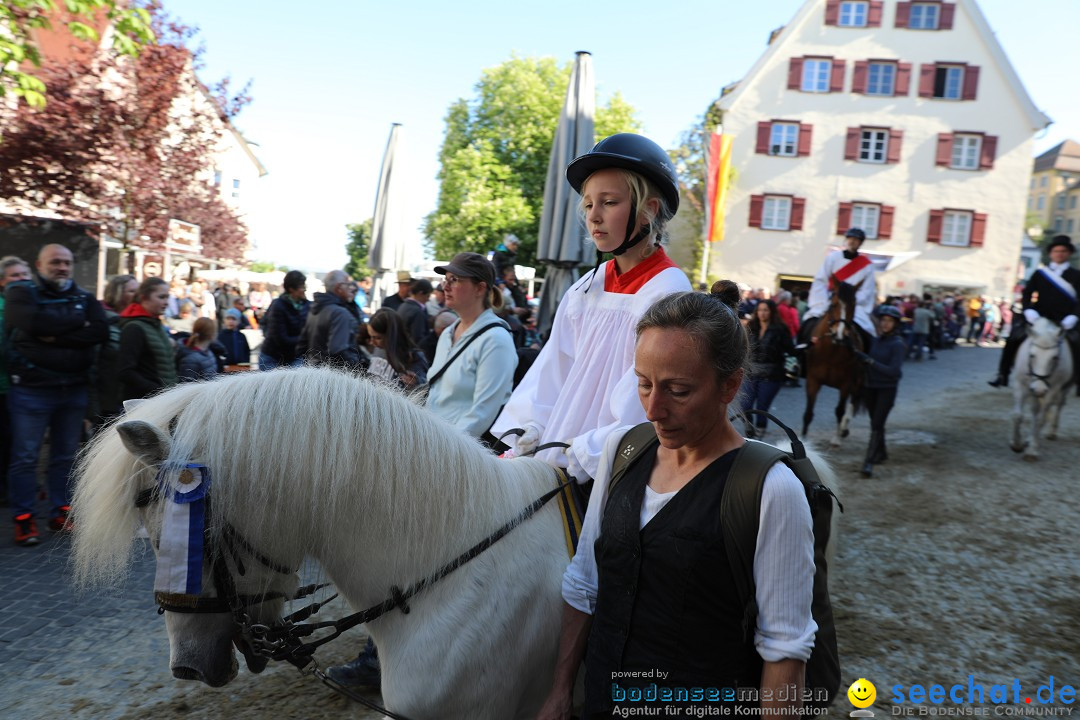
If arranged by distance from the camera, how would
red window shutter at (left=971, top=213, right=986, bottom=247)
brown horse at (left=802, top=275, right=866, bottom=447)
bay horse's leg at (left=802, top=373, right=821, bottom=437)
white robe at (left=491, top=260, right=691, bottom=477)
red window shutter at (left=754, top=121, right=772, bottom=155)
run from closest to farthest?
1. white robe at (left=491, top=260, right=691, bottom=477)
2. brown horse at (left=802, top=275, right=866, bottom=447)
3. bay horse's leg at (left=802, top=373, right=821, bottom=437)
4. red window shutter at (left=971, top=213, right=986, bottom=247)
5. red window shutter at (left=754, top=121, right=772, bottom=155)

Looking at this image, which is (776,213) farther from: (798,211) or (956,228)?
(956,228)

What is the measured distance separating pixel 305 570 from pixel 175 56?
12432 millimetres

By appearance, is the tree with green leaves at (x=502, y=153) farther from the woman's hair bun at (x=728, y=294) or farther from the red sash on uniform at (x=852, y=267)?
the woman's hair bun at (x=728, y=294)

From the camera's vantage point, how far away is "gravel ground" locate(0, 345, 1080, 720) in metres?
3.35

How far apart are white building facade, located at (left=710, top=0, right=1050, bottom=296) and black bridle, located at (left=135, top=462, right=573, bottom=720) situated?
95.4 feet

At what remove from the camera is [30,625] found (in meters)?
3.89

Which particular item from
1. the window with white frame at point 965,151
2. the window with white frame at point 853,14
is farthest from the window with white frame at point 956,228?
the window with white frame at point 853,14

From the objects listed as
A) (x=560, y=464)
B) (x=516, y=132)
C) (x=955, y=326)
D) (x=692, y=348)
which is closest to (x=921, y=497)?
(x=560, y=464)

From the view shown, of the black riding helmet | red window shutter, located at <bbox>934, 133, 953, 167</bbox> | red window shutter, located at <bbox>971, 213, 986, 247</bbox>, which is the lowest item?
the black riding helmet

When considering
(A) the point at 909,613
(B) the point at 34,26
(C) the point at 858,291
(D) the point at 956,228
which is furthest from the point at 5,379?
(D) the point at 956,228

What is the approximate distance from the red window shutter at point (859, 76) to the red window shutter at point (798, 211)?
4940 mm

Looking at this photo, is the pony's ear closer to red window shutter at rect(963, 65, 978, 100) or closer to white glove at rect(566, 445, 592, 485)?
white glove at rect(566, 445, 592, 485)

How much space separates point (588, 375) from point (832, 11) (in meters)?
31.8

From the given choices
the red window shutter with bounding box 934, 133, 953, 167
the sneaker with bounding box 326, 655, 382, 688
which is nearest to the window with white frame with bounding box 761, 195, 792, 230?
the red window shutter with bounding box 934, 133, 953, 167
